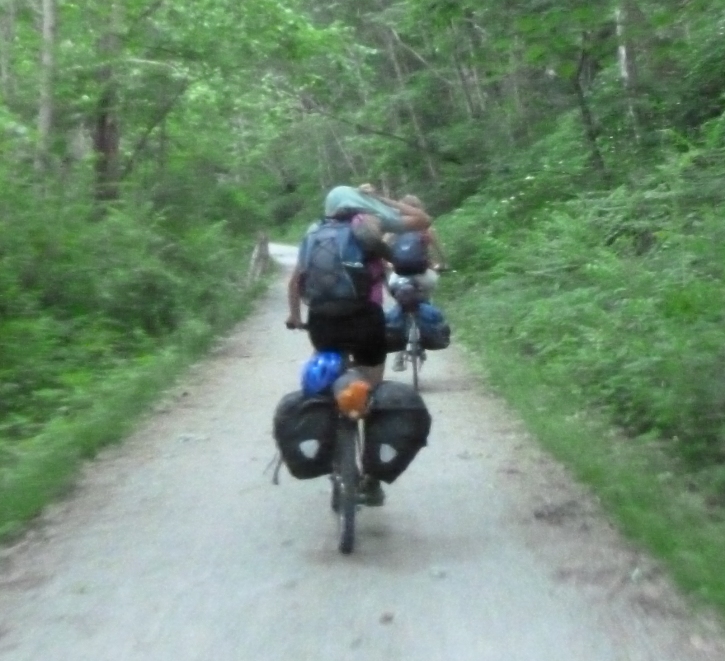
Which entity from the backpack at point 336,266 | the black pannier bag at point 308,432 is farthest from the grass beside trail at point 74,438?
the backpack at point 336,266

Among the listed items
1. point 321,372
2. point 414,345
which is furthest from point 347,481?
point 414,345

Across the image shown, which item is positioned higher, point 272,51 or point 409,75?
point 272,51

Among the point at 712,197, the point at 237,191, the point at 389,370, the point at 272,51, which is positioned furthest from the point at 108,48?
the point at 712,197

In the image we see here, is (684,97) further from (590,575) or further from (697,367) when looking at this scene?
(590,575)

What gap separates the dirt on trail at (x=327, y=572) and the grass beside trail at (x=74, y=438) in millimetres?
170

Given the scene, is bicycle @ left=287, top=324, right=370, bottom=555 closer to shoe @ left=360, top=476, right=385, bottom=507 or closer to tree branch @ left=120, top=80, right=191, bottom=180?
shoe @ left=360, top=476, right=385, bottom=507

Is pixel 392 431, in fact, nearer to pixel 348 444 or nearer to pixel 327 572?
pixel 348 444

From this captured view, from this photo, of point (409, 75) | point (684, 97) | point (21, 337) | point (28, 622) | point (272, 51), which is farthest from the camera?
point (409, 75)

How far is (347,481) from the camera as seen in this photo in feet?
23.3

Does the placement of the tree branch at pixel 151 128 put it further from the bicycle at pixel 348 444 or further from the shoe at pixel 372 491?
the bicycle at pixel 348 444

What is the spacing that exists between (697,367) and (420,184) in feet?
82.1

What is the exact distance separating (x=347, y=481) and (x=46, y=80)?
14309 millimetres

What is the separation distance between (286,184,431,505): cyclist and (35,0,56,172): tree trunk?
12341 mm

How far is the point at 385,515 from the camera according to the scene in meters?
8.24
